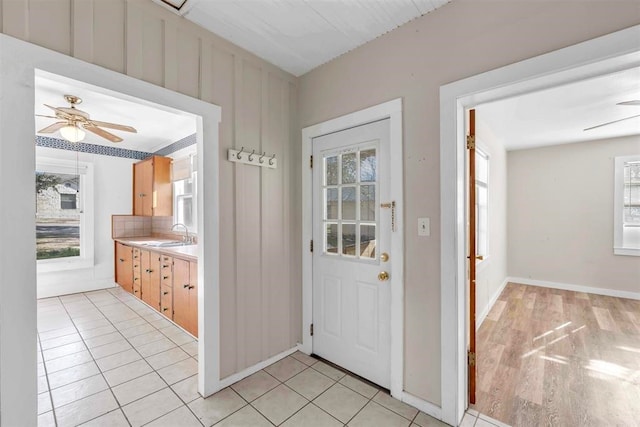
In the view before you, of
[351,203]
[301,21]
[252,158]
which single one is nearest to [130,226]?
[252,158]

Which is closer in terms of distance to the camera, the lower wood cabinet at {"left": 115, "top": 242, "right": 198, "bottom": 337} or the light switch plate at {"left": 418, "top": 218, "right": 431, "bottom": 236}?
the light switch plate at {"left": 418, "top": 218, "right": 431, "bottom": 236}

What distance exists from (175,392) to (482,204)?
377cm

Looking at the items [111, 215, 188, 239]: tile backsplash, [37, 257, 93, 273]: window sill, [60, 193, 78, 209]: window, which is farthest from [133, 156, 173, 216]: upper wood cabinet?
[37, 257, 93, 273]: window sill

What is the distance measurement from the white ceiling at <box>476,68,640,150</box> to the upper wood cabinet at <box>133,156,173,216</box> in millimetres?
4655

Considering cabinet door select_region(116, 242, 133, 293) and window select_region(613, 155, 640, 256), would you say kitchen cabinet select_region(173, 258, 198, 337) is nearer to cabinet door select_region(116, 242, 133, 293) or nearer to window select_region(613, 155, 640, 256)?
cabinet door select_region(116, 242, 133, 293)

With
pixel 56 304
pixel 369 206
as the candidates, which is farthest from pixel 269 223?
pixel 56 304

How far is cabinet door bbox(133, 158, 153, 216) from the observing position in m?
4.53

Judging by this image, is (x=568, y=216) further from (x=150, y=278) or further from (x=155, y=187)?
(x=155, y=187)

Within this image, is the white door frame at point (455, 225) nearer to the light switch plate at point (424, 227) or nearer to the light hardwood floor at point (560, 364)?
the light switch plate at point (424, 227)

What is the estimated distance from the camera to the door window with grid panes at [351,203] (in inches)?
83.2

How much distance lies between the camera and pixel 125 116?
3.51 metres

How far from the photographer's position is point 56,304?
12.8 feet

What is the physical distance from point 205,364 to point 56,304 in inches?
142

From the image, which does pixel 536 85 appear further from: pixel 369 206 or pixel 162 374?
pixel 162 374
